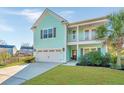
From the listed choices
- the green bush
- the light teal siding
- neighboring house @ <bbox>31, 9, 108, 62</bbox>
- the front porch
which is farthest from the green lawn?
the light teal siding

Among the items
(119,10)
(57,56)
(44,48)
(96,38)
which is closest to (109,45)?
(96,38)

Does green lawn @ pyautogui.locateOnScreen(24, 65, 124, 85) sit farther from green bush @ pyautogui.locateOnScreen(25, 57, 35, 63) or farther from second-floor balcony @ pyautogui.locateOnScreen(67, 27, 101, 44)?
green bush @ pyautogui.locateOnScreen(25, 57, 35, 63)

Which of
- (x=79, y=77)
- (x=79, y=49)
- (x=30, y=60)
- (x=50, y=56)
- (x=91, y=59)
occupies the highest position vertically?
(x=79, y=49)

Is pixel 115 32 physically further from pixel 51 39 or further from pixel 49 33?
pixel 49 33

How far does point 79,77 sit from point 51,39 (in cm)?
819

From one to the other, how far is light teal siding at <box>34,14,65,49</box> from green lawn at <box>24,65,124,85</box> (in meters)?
5.83

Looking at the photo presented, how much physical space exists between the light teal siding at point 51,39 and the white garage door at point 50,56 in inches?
27.3

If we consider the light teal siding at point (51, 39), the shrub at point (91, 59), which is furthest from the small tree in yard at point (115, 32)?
the light teal siding at point (51, 39)

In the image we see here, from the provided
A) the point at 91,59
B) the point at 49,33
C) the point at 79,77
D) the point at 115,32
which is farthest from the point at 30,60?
the point at 79,77

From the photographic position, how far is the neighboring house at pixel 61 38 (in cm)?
1812

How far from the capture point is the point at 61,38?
2019 cm

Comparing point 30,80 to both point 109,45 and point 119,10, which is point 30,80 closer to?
point 109,45

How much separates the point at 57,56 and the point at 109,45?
4.78 metres
